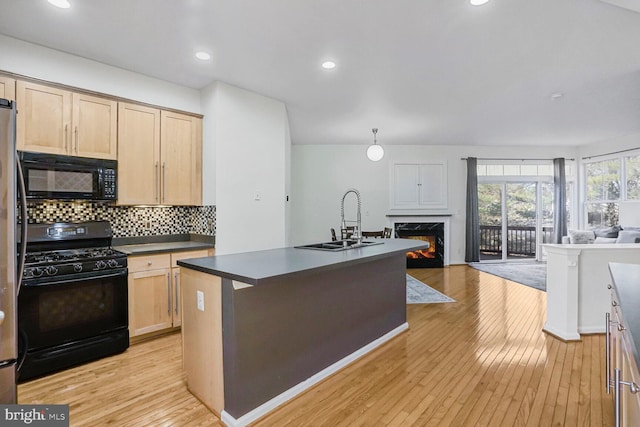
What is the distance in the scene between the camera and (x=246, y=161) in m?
3.72

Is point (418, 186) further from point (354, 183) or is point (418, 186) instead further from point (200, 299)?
point (200, 299)

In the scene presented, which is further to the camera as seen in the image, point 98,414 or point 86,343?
point 86,343

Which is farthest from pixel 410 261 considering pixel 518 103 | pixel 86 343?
pixel 86 343

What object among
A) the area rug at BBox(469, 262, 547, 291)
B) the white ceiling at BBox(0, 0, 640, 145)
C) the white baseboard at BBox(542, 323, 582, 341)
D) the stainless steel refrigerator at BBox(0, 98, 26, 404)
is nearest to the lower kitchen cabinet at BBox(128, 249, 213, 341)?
the stainless steel refrigerator at BBox(0, 98, 26, 404)

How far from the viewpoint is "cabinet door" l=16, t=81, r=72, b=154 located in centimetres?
260

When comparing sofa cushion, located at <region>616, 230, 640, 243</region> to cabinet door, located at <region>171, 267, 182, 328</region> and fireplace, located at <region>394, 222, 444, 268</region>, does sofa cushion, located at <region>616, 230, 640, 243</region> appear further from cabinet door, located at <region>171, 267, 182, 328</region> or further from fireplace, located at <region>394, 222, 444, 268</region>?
cabinet door, located at <region>171, 267, 182, 328</region>

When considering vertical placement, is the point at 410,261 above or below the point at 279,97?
below

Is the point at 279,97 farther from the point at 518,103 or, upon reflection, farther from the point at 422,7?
the point at 518,103

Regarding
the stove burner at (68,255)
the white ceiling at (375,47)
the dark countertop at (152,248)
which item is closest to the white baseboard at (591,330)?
the white ceiling at (375,47)

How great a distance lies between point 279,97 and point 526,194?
647cm

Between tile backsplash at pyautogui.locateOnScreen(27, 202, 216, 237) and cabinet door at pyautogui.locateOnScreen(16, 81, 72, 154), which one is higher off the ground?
cabinet door at pyautogui.locateOnScreen(16, 81, 72, 154)

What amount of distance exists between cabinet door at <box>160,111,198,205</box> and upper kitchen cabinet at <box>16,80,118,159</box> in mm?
476

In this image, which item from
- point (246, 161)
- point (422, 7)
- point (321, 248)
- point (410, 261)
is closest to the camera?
point (422, 7)

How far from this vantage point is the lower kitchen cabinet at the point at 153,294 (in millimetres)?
2949
